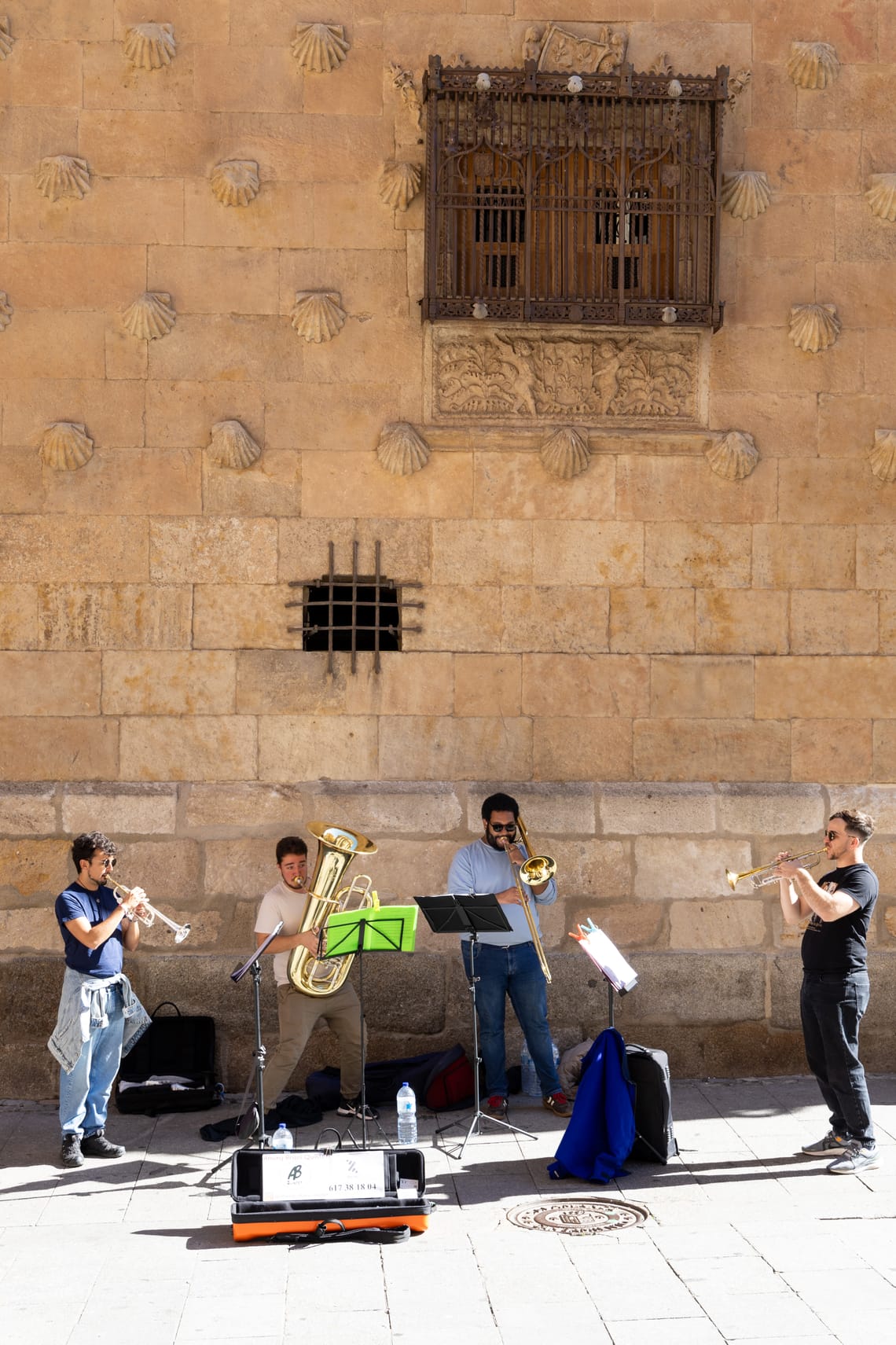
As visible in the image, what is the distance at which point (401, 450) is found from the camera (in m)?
7.80

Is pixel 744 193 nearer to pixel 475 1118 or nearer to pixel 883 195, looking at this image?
pixel 883 195

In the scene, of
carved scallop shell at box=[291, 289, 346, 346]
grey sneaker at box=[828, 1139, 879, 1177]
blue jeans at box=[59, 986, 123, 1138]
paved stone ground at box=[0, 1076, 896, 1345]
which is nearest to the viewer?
paved stone ground at box=[0, 1076, 896, 1345]

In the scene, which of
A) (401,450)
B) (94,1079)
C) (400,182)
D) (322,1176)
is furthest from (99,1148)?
(400,182)

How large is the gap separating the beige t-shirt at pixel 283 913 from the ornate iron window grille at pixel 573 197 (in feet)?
10.9

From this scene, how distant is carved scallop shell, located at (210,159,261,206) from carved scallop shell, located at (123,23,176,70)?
67cm

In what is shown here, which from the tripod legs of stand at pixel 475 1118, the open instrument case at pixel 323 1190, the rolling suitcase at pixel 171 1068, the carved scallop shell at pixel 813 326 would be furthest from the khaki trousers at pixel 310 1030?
the carved scallop shell at pixel 813 326

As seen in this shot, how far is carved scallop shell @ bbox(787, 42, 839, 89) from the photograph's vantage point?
26.2ft

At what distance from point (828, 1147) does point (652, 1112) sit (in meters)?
0.86

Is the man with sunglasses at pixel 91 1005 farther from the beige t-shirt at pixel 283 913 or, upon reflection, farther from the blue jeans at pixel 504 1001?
the blue jeans at pixel 504 1001

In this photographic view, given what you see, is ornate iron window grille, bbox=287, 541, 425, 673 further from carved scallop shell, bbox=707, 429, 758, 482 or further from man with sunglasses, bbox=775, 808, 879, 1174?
man with sunglasses, bbox=775, 808, 879, 1174

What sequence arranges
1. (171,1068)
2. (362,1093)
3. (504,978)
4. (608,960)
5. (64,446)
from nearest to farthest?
(362,1093), (608,960), (504,978), (171,1068), (64,446)

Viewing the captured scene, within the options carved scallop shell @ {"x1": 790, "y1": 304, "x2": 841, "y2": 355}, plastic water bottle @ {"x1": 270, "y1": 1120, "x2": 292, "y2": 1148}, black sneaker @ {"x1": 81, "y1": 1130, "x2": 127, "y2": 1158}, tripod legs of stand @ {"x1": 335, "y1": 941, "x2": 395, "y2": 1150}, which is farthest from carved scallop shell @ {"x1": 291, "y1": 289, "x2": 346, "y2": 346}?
black sneaker @ {"x1": 81, "y1": 1130, "x2": 127, "y2": 1158}

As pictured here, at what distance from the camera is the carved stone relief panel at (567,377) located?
792cm

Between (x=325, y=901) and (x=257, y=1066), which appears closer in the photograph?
(x=257, y=1066)
